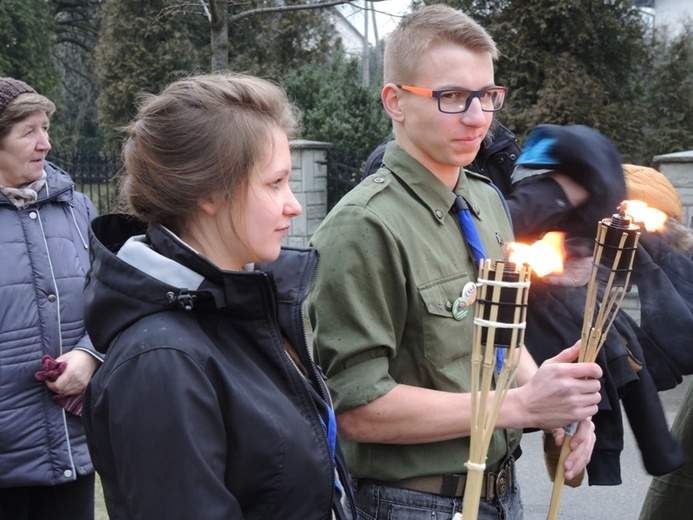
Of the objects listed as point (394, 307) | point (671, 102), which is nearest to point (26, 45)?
point (671, 102)

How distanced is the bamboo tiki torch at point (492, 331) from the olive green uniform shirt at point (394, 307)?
15.2 inches

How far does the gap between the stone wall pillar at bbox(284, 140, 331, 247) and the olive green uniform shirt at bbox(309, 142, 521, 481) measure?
6.85 meters

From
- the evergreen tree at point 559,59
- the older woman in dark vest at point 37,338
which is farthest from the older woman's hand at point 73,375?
the evergreen tree at point 559,59

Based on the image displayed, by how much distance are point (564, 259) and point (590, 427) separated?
597 millimetres

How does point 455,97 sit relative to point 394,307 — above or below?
above

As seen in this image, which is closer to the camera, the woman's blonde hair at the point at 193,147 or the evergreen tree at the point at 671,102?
the woman's blonde hair at the point at 193,147

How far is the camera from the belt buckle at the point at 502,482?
6.88 ft

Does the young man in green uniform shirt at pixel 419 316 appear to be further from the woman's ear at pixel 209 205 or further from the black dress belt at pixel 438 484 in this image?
the woman's ear at pixel 209 205

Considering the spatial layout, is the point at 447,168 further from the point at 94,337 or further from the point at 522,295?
the point at 94,337

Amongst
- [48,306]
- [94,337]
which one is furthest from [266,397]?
[48,306]

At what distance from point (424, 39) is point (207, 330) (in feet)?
3.18

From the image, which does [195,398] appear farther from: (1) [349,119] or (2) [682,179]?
(1) [349,119]

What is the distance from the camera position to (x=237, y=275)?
154cm

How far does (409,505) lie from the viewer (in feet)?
6.56
